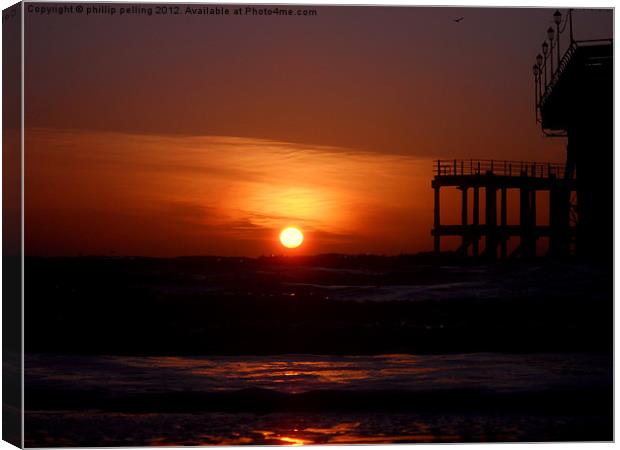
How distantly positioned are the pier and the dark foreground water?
6.01 feet

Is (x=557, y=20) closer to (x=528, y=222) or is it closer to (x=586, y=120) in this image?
(x=586, y=120)

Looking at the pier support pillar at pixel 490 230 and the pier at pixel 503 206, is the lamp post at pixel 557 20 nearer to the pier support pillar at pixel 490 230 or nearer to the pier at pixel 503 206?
the pier at pixel 503 206

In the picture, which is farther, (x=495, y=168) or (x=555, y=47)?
(x=495, y=168)

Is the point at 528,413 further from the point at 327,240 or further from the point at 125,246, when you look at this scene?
the point at 125,246

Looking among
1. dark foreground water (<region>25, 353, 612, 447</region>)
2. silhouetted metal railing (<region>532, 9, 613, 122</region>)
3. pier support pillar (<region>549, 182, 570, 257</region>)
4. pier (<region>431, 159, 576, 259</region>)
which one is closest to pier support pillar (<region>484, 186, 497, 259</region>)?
pier (<region>431, 159, 576, 259</region>)

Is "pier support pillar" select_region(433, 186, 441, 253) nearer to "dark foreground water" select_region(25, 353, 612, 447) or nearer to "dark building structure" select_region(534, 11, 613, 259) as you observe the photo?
"dark foreground water" select_region(25, 353, 612, 447)

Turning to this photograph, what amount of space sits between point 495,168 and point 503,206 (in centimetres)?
398

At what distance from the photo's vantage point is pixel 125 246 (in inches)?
477

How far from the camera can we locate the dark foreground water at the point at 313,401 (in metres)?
10.9

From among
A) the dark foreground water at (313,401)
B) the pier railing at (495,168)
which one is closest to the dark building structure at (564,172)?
the pier railing at (495,168)

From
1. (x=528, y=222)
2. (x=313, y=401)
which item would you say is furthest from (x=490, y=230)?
(x=313, y=401)

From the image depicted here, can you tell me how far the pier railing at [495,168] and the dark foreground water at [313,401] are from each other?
2034 millimetres

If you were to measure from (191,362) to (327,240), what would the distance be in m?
1.93

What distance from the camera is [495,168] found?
13039mm
